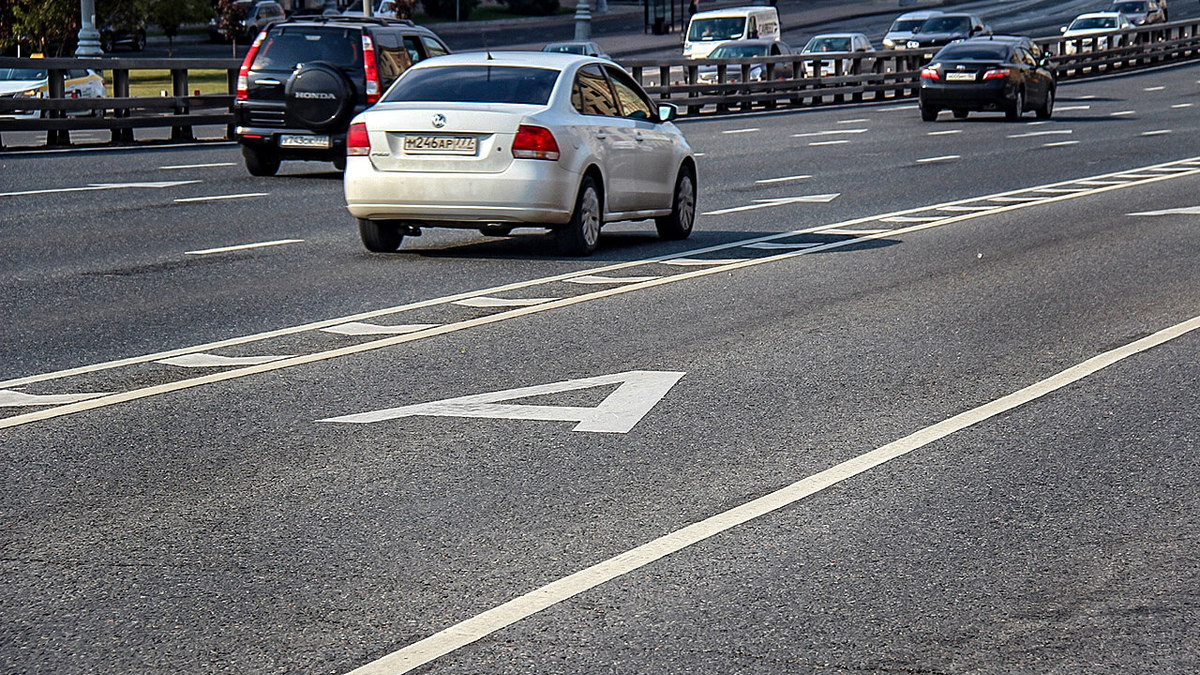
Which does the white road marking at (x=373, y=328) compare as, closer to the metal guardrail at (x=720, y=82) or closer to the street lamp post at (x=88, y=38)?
the metal guardrail at (x=720, y=82)

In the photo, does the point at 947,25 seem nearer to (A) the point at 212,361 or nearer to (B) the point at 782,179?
(B) the point at 782,179

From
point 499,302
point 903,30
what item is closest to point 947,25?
point 903,30

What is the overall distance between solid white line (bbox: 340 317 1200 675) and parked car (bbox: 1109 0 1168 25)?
66.2 m

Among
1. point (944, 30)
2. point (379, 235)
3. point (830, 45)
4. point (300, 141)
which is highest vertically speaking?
point (944, 30)

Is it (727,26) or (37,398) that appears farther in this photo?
(727,26)

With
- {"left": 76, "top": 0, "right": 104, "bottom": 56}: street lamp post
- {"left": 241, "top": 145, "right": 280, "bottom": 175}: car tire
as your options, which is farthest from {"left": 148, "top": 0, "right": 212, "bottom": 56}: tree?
{"left": 241, "top": 145, "right": 280, "bottom": 175}: car tire

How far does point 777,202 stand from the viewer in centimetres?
1975

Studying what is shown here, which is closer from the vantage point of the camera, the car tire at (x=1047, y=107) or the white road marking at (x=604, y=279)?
the white road marking at (x=604, y=279)

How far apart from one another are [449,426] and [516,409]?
19.3 inches

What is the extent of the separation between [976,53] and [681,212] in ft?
67.4

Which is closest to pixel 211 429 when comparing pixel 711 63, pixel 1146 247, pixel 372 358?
pixel 372 358

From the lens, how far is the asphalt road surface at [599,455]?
5051 millimetres

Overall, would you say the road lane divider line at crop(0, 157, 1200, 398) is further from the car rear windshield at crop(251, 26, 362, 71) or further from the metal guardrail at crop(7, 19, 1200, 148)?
the metal guardrail at crop(7, 19, 1200, 148)

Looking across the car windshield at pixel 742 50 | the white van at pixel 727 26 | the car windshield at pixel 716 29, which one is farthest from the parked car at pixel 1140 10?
the car windshield at pixel 742 50
